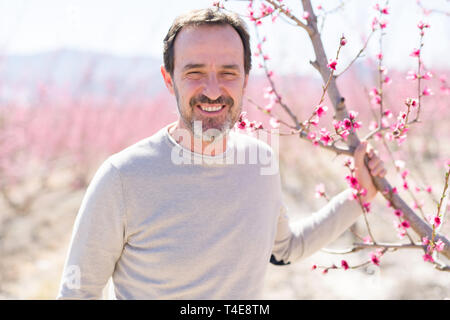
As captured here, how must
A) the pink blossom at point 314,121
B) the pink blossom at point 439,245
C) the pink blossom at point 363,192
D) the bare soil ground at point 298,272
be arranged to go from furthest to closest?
the bare soil ground at point 298,272, the pink blossom at point 363,192, the pink blossom at point 314,121, the pink blossom at point 439,245

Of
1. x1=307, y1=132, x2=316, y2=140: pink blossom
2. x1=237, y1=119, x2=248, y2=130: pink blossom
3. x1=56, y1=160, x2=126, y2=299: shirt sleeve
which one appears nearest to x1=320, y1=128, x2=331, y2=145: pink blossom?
x1=307, y1=132, x2=316, y2=140: pink blossom

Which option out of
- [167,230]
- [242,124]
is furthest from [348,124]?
[167,230]

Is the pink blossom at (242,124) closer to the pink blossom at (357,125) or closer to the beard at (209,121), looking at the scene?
the beard at (209,121)

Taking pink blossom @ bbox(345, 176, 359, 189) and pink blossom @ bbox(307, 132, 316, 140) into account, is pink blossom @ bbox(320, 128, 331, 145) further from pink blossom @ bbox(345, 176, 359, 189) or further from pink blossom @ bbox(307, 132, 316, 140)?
pink blossom @ bbox(345, 176, 359, 189)

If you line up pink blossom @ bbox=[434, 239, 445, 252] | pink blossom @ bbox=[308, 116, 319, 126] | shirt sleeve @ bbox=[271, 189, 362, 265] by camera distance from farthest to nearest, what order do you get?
shirt sleeve @ bbox=[271, 189, 362, 265], pink blossom @ bbox=[308, 116, 319, 126], pink blossom @ bbox=[434, 239, 445, 252]

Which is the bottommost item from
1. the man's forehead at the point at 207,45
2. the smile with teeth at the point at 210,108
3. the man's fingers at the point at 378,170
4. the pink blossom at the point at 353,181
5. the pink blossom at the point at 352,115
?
the pink blossom at the point at 353,181

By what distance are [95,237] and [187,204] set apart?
359 millimetres

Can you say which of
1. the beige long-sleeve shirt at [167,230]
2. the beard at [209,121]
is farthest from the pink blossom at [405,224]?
the beard at [209,121]

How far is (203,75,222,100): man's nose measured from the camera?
155cm

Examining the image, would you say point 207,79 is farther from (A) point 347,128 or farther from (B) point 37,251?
(B) point 37,251

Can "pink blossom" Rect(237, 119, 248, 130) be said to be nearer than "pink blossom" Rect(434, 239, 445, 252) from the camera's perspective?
No

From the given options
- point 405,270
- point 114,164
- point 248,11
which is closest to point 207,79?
point 248,11

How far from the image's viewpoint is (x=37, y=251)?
5680 mm

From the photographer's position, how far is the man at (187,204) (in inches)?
59.7
